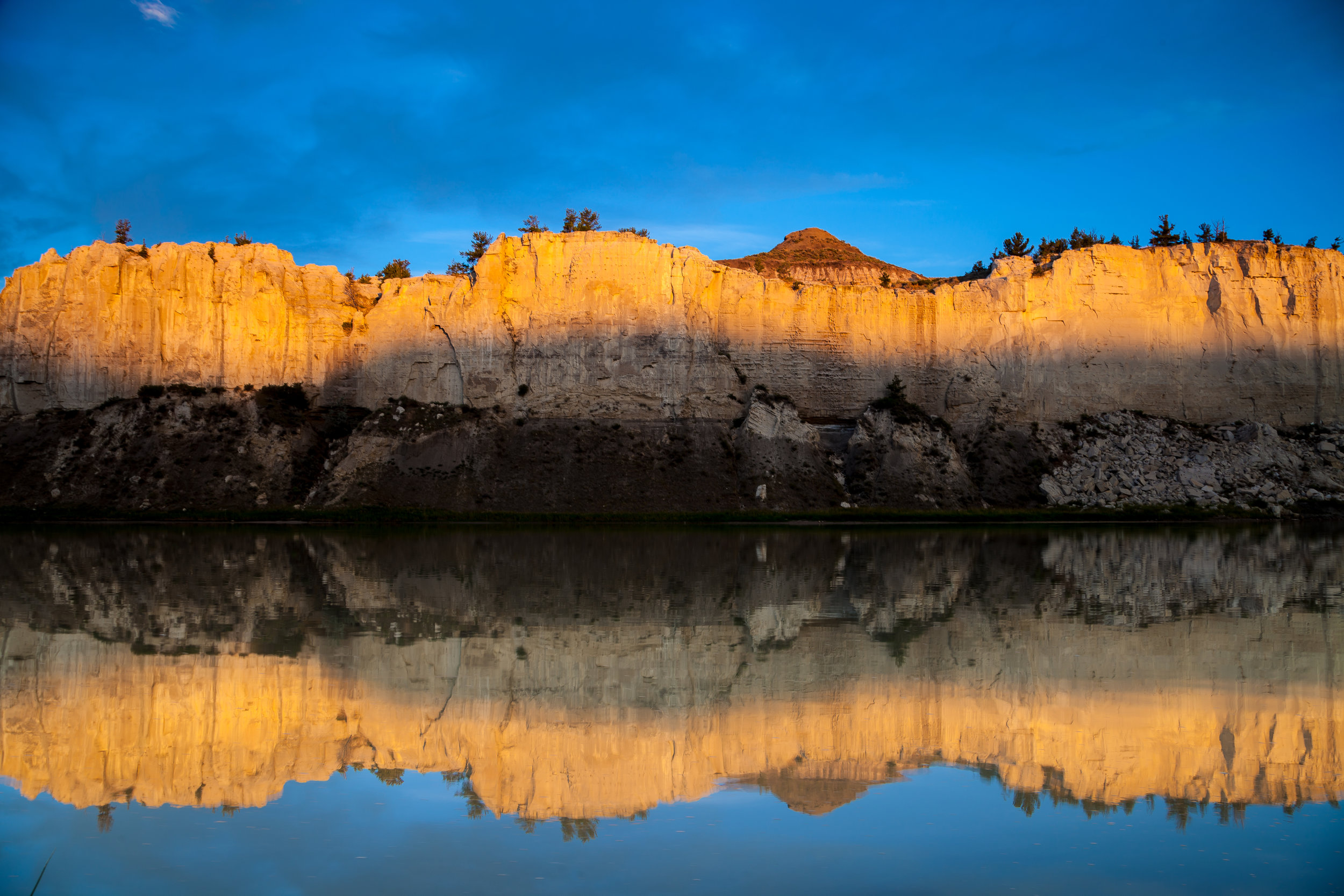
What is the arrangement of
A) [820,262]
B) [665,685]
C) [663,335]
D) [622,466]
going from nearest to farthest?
[665,685] → [622,466] → [663,335] → [820,262]

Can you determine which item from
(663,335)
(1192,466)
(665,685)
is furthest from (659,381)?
(665,685)

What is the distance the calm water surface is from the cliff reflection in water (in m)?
0.05

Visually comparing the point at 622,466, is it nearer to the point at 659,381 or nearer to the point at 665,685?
the point at 659,381

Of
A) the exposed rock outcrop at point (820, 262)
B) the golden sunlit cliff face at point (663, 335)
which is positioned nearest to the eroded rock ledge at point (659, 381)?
the golden sunlit cliff face at point (663, 335)

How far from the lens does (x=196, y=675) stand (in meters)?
10.5

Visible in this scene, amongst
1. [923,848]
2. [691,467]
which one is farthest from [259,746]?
[691,467]

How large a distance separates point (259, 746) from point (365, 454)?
4311 centimetres

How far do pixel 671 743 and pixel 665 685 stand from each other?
2.06 metres

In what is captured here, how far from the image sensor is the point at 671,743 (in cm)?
808

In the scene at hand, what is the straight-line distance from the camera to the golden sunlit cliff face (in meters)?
53.3

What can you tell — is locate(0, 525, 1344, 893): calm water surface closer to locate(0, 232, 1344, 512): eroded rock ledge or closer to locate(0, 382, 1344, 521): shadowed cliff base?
locate(0, 382, 1344, 521): shadowed cliff base

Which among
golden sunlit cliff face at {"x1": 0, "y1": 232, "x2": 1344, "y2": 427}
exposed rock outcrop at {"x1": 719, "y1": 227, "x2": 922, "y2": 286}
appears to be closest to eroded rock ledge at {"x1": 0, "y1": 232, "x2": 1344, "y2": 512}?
golden sunlit cliff face at {"x1": 0, "y1": 232, "x2": 1344, "y2": 427}

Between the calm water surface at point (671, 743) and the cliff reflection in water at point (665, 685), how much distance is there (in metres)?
0.05

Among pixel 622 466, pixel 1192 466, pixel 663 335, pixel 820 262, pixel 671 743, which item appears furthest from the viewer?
pixel 820 262
